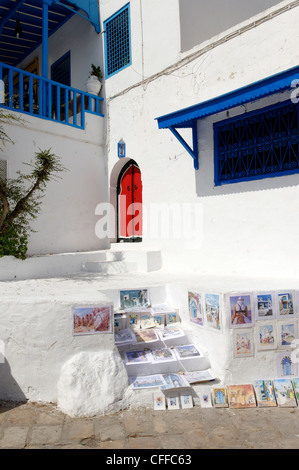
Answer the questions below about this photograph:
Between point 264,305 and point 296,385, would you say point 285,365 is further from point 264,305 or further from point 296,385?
point 264,305

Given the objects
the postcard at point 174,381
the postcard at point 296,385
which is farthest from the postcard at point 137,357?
the postcard at point 296,385

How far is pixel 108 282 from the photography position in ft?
20.5

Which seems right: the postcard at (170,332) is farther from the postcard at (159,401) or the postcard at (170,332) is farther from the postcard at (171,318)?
the postcard at (159,401)

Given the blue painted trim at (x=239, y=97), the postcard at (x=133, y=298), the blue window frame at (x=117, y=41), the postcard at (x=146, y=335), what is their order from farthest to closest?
the blue window frame at (x=117, y=41) < the postcard at (x=133, y=298) < the blue painted trim at (x=239, y=97) < the postcard at (x=146, y=335)

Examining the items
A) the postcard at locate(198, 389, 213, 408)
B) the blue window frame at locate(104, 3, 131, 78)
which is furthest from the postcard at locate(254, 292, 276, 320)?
the blue window frame at locate(104, 3, 131, 78)

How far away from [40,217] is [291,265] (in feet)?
17.8

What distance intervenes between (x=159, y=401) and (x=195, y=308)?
1.32 meters

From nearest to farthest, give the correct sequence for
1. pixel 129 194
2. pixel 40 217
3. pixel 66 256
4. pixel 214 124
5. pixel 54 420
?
pixel 54 420, pixel 214 124, pixel 66 256, pixel 40 217, pixel 129 194

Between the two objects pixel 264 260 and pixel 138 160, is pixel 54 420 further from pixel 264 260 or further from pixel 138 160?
pixel 138 160

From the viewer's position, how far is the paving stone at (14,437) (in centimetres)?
326

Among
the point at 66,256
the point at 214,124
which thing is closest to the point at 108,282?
the point at 66,256

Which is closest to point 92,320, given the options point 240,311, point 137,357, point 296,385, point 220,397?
point 137,357

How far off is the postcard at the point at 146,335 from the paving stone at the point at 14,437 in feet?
5.44

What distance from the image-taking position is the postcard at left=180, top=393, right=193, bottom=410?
3.96 meters
